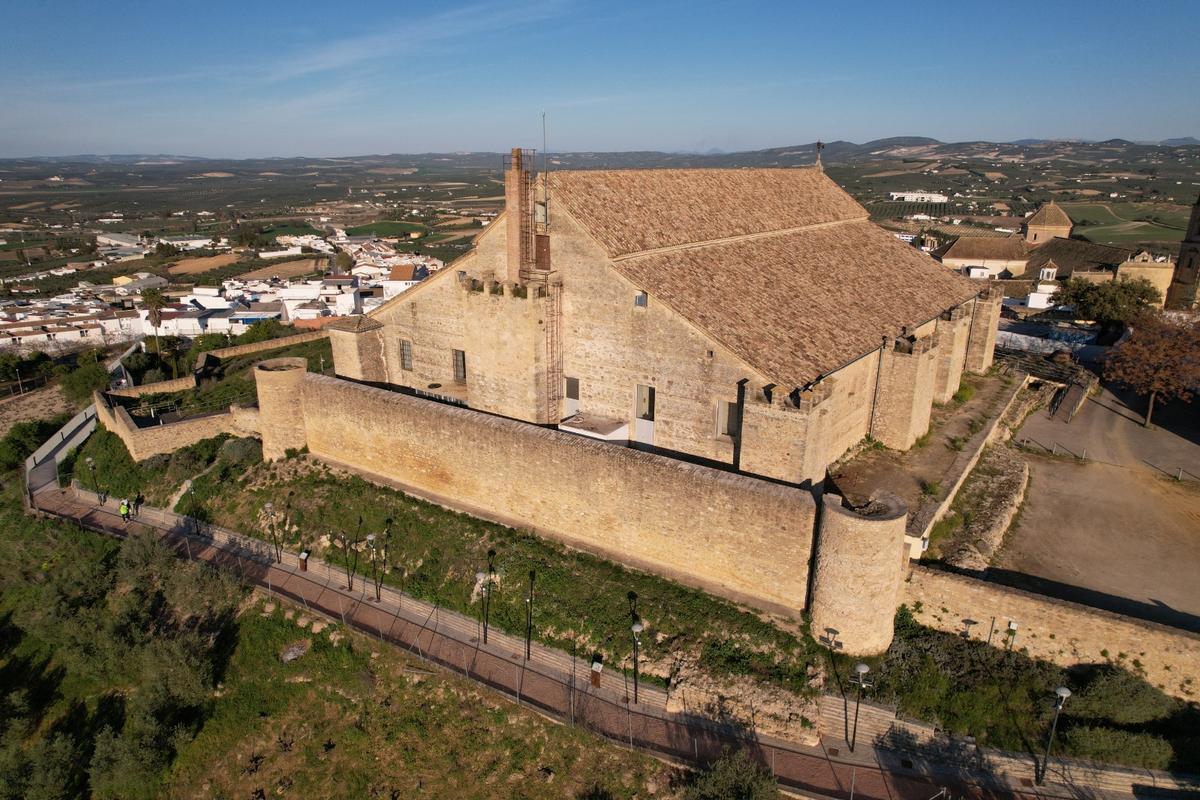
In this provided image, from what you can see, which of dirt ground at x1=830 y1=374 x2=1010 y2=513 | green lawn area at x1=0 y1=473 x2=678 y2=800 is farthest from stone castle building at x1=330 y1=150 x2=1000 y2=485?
green lawn area at x1=0 y1=473 x2=678 y2=800

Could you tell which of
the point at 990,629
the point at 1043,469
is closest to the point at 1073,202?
the point at 1043,469

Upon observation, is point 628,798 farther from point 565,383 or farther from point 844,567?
point 565,383

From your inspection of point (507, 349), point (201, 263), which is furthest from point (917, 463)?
point (201, 263)

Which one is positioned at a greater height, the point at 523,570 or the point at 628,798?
the point at 523,570

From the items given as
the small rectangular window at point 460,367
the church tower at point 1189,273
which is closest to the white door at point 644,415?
the small rectangular window at point 460,367

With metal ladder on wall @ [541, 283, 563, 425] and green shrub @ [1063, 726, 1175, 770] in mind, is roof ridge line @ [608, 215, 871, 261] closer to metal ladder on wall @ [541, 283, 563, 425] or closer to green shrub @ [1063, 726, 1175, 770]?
metal ladder on wall @ [541, 283, 563, 425]

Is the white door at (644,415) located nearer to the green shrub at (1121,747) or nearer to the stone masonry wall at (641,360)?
the stone masonry wall at (641,360)
